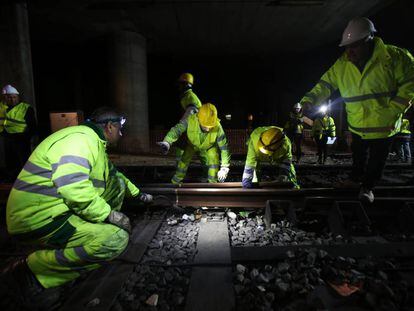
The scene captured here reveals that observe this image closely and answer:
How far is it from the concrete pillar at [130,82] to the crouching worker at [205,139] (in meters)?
8.06

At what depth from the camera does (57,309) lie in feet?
7.25

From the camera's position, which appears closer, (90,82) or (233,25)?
(233,25)

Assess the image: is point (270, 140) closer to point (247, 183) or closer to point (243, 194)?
point (247, 183)

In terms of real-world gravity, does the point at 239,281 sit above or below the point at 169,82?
below

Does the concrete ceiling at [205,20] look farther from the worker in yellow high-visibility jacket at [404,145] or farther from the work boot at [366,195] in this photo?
the work boot at [366,195]

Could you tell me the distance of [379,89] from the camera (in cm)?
315

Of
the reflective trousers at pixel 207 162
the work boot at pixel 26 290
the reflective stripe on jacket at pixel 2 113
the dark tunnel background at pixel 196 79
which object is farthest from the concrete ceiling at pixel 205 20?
the work boot at pixel 26 290

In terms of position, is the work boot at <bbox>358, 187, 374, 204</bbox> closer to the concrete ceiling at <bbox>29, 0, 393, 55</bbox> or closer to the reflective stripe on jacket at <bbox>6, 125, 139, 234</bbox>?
the reflective stripe on jacket at <bbox>6, 125, 139, 234</bbox>

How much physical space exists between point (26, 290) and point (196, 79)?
64.3 ft

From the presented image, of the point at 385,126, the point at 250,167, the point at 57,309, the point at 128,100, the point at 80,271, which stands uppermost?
the point at 128,100

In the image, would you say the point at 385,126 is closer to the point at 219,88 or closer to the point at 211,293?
the point at 211,293

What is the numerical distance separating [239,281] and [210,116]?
115 inches

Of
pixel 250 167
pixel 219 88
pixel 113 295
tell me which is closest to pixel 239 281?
pixel 113 295

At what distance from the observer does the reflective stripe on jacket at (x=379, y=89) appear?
9.96 feet
